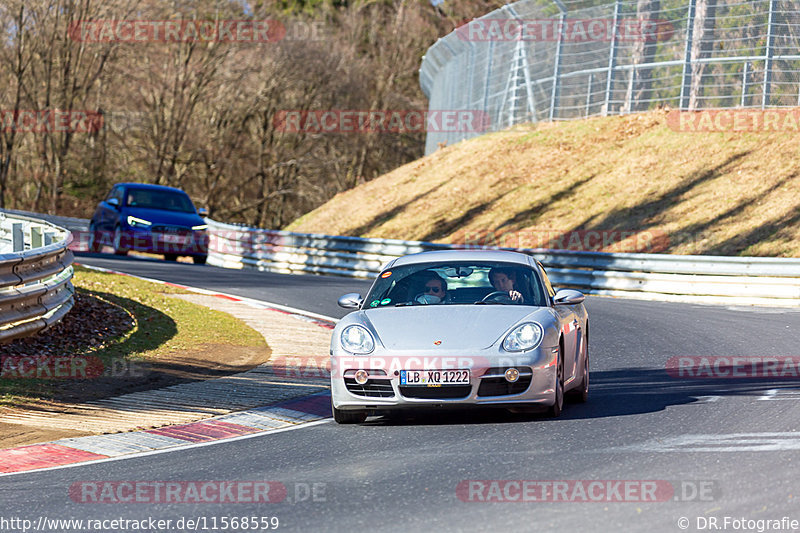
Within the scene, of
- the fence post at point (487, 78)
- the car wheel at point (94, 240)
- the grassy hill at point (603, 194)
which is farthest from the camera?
the fence post at point (487, 78)

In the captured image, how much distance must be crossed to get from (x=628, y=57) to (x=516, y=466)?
25.1 meters

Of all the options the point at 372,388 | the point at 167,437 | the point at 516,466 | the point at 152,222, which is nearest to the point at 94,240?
the point at 152,222

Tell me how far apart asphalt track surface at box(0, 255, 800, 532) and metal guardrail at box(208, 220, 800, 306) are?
381 inches

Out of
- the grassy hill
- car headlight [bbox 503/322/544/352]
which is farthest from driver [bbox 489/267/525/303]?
the grassy hill

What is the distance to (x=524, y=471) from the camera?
633 centimetres

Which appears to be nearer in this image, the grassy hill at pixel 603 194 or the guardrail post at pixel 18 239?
the guardrail post at pixel 18 239

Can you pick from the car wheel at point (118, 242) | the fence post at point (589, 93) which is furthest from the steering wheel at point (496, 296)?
the fence post at point (589, 93)

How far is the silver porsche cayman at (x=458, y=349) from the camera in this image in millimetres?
7863

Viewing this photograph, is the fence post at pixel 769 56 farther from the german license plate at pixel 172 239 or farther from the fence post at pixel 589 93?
the german license plate at pixel 172 239

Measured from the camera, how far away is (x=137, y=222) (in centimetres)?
2644

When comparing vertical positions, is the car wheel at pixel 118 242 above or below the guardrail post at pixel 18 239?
below

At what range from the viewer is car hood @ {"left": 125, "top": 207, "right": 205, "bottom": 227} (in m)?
26.4

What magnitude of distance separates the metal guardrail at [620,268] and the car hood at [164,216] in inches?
Result: 109

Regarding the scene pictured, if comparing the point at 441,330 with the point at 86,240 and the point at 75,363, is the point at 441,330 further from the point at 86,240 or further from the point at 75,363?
the point at 86,240
